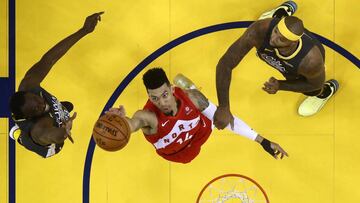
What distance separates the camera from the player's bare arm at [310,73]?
3262mm

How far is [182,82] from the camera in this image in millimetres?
4262

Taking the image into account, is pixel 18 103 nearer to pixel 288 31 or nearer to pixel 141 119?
pixel 141 119

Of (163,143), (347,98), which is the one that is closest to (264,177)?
(347,98)

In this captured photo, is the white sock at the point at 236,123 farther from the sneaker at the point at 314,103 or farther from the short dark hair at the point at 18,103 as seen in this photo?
the short dark hair at the point at 18,103

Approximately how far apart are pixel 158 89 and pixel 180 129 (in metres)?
0.45

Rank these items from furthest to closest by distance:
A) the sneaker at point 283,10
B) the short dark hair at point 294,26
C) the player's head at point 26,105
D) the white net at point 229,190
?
the white net at point 229,190 < the sneaker at point 283,10 < the player's head at point 26,105 < the short dark hair at point 294,26

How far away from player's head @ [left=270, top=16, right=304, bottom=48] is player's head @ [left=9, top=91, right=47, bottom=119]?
5.56 ft

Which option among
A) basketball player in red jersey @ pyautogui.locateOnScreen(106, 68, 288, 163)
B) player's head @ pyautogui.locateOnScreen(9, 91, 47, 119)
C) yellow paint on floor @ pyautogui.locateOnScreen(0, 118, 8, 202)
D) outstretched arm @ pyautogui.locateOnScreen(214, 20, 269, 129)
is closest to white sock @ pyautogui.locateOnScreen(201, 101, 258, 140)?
basketball player in red jersey @ pyautogui.locateOnScreen(106, 68, 288, 163)

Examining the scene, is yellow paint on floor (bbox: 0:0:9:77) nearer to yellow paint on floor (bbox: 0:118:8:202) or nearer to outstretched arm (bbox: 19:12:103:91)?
yellow paint on floor (bbox: 0:118:8:202)

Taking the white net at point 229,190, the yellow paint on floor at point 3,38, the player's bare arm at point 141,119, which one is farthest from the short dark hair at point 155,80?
the yellow paint on floor at point 3,38

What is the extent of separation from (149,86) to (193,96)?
21.9 inches

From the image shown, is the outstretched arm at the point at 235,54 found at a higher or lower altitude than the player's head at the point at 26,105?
higher

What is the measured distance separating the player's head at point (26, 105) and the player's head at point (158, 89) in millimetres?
783

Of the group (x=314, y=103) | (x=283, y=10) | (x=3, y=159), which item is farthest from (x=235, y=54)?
(x=3, y=159)
